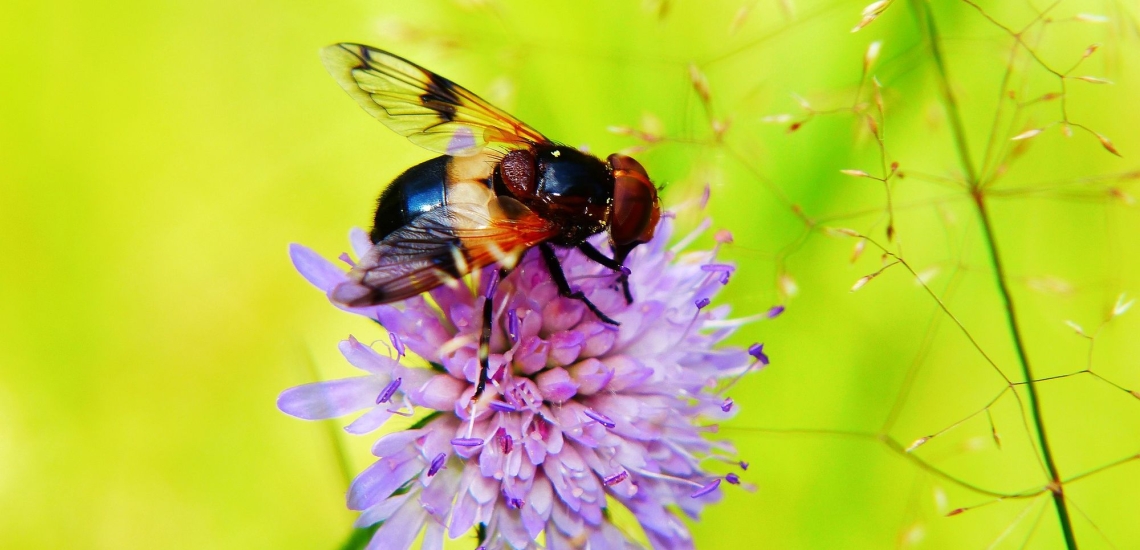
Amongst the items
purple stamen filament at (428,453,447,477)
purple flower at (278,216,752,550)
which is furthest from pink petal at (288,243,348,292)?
purple stamen filament at (428,453,447,477)

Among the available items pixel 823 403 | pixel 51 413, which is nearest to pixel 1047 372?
pixel 823 403

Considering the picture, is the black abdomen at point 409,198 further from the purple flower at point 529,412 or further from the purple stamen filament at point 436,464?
the purple stamen filament at point 436,464

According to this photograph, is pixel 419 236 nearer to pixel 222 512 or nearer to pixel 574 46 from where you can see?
pixel 222 512

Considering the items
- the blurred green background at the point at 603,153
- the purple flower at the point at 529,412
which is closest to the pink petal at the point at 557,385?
the purple flower at the point at 529,412

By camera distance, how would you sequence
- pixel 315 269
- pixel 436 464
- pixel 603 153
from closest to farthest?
pixel 436 464 < pixel 315 269 < pixel 603 153

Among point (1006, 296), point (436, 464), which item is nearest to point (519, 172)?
point (436, 464)

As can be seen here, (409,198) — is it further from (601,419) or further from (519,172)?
(601,419)
